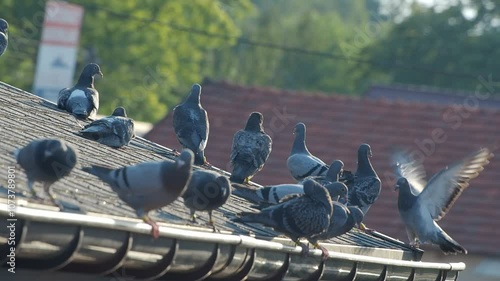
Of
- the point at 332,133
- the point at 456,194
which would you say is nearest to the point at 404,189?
the point at 456,194

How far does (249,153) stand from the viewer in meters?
10.8

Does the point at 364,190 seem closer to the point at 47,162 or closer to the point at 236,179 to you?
the point at 236,179

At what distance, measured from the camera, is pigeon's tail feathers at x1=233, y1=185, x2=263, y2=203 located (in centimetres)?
941

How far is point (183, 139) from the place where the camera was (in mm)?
11109

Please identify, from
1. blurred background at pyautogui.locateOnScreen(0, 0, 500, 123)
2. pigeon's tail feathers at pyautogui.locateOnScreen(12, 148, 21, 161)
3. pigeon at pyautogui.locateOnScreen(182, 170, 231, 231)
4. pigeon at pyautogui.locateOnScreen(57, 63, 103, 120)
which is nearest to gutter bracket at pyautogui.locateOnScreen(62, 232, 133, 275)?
pigeon's tail feathers at pyautogui.locateOnScreen(12, 148, 21, 161)

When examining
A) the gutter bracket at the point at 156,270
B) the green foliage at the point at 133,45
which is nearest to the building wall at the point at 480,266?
the gutter bracket at the point at 156,270

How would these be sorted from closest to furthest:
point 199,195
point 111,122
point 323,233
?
point 199,195 → point 323,233 → point 111,122

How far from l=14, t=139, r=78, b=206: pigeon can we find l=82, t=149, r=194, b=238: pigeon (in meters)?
0.52

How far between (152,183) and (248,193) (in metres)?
2.89

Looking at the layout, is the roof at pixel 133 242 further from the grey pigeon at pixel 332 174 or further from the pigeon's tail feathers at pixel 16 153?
the grey pigeon at pixel 332 174

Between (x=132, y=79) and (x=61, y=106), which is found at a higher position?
(x=132, y=79)

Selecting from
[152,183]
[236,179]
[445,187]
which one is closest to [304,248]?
[152,183]

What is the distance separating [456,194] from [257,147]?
79.4 inches

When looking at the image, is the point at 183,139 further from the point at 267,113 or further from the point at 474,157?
the point at 267,113
